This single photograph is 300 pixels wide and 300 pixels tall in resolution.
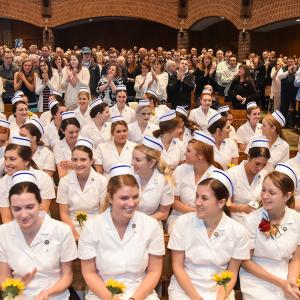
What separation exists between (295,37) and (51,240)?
18896mm

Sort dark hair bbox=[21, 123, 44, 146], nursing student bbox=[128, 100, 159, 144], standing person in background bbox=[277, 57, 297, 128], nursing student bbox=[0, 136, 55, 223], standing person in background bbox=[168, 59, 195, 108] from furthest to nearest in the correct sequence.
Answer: standing person in background bbox=[277, 57, 297, 128] < standing person in background bbox=[168, 59, 195, 108] < nursing student bbox=[128, 100, 159, 144] < dark hair bbox=[21, 123, 44, 146] < nursing student bbox=[0, 136, 55, 223]

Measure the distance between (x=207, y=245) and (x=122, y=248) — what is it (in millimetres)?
607

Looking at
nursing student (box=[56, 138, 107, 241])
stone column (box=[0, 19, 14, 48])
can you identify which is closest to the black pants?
nursing student (box=[56, 138, 107, 241])

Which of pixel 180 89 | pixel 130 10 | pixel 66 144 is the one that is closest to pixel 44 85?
pixel 180 89

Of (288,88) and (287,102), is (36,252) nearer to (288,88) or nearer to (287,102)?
(288,88)

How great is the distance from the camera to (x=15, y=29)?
1062 inches

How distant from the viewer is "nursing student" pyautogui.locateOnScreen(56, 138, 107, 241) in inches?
172

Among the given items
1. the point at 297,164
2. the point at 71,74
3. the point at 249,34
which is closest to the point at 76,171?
the point at 297,164

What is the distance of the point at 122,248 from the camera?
330 centimetres

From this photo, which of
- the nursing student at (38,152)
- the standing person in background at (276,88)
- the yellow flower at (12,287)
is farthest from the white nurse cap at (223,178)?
the standing person in background at (276,88)

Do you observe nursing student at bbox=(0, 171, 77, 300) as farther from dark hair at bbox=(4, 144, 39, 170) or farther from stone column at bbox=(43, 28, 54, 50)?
stone column at bbox=(43, 28, 54, 50)

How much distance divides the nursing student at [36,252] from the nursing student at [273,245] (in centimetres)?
132

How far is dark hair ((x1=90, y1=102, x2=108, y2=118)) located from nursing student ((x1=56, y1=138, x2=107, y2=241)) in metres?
2.33

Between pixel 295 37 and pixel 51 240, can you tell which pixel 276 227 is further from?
pixel 295 37
